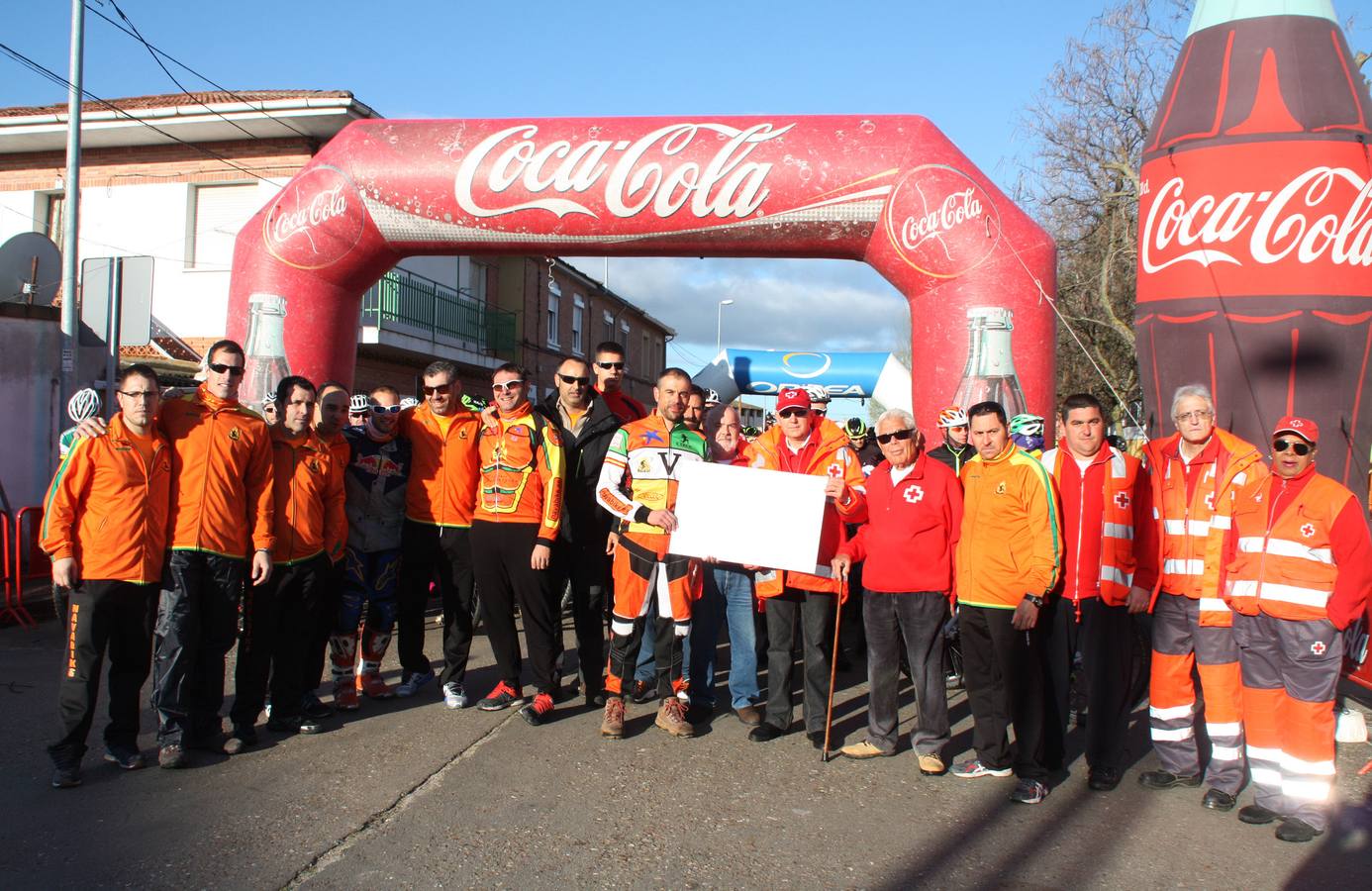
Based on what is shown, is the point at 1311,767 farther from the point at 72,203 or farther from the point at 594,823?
the point at 72,203

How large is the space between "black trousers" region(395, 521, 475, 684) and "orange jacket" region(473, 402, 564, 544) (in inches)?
14.2

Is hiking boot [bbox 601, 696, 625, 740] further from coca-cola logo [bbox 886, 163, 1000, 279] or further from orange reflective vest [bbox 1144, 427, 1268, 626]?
coca-cola logo [bbox 886, 163, 1000, 279]

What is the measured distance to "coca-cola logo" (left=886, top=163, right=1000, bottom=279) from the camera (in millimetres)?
8680

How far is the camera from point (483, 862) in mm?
3869

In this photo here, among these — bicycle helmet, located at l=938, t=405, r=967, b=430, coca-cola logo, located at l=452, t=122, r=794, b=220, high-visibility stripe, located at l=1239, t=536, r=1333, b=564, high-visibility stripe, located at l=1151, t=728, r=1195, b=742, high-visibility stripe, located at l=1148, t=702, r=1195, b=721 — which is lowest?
high-visibility stripe, located at l=1151, t=728, r=1195, b=742

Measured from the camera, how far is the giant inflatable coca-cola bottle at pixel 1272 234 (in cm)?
641

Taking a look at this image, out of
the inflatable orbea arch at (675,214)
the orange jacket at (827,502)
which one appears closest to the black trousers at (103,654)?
the orange jacket at (827,502)

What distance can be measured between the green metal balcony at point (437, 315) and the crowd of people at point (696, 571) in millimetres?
13223

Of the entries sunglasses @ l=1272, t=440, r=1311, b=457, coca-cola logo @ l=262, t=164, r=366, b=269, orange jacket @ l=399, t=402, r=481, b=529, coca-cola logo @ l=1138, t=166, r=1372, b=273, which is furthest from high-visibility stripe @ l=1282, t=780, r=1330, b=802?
coca-cola logo @ l=262, t=164, r=366, b=269

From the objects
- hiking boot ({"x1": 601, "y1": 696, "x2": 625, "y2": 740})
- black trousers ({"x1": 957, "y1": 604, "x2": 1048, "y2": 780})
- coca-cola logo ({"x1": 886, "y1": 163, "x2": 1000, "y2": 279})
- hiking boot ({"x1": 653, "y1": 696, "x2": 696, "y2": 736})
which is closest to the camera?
black trousers ({"x1": 957, "y1": 604, "x2": 1048, "y2": 780})

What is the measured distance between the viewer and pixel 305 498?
5.52 metres

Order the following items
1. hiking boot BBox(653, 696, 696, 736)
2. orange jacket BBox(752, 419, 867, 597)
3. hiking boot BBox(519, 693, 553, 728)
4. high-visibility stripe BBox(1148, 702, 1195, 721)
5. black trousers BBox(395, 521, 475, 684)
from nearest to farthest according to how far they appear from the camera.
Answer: high-visibility stripe BBox(1148, 702, 1195, 721), orange jacket BBox(752, 419, 867, 597), hiking boot BBox(653, 696, 696, 736), hiking boot BBox(519, 693, 553, 728), black trousers BBox(395, 521, 475, 684)

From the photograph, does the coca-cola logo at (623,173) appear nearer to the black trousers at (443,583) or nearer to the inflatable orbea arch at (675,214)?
the inflatable orbea arch at (675,214)

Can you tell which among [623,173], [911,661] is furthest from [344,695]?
[623,173]
